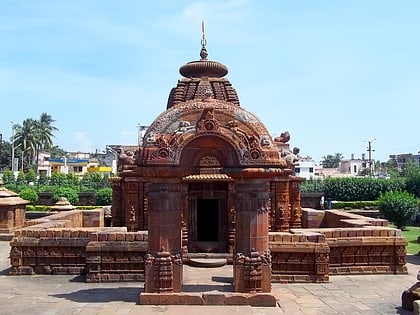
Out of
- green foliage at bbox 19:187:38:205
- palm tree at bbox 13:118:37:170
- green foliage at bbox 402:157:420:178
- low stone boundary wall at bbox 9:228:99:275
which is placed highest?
palm tree at bbox 13:118:37:170

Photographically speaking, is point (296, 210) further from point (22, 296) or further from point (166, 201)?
point (22, 296)

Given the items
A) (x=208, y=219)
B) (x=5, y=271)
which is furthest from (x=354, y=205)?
(x=5, y=271)

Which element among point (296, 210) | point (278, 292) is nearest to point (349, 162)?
point (296, 210)

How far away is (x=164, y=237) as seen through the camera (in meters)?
8.55

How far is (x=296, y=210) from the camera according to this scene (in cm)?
1630

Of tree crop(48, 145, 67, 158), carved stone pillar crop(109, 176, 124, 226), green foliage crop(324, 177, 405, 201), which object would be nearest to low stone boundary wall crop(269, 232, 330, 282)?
carved stone pillar crop(109, 176, 124, 226)

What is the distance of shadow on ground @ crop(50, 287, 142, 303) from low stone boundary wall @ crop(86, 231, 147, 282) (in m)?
0.95

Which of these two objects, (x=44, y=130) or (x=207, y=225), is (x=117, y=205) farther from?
(x=44, y=130)

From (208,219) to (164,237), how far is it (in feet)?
19.5

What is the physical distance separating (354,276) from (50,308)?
711cm

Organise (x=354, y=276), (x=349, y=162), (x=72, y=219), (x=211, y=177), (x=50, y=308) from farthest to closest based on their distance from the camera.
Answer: (x=349, y=162), (x=72, y=219), (x=211, y=177), (x=354, y=276), (x=50, y=308)

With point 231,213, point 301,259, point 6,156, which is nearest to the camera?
point 301,259

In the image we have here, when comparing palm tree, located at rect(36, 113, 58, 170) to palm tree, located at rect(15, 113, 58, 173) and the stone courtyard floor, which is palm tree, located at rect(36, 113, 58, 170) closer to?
palm tree, located at rect(15, 113, 58, 173)

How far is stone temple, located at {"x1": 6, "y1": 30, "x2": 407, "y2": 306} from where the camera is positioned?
8.51 meters
